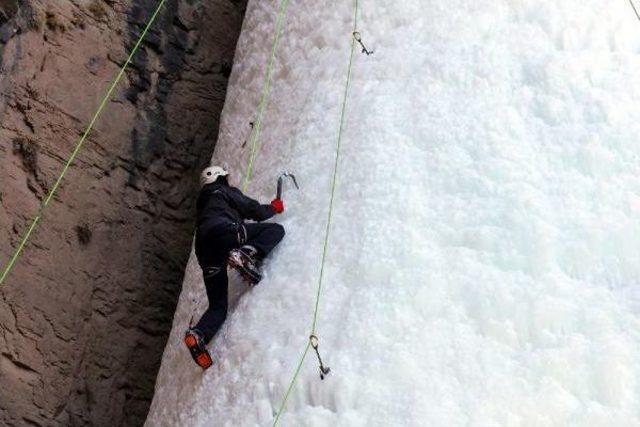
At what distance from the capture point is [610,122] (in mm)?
7418

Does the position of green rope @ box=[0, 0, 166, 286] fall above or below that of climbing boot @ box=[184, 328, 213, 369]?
above

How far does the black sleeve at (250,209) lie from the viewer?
7594mm

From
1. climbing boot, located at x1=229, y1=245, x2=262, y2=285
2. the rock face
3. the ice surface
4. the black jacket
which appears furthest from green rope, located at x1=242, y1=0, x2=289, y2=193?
the rock face

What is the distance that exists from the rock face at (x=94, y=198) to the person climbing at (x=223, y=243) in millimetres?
1642

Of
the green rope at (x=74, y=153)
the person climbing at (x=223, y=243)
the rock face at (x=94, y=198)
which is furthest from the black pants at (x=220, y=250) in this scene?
the green rope at (x=74, y=153)

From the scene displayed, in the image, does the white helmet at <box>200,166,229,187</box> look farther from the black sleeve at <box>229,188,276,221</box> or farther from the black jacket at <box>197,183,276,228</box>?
the black sleeve at <box>229,188,276,221</box>

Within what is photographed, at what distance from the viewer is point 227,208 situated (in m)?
7.56

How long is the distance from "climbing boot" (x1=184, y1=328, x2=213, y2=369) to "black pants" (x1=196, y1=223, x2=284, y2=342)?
0.21 ft

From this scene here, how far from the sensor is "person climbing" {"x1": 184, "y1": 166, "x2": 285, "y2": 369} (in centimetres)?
739

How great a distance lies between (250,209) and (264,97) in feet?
5.72

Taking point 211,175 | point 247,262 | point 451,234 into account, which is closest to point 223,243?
point 247,262

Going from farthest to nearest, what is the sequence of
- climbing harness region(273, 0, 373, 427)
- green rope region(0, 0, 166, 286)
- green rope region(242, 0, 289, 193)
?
green rope region(242, 0, 289, 193) < green rope region(0, 0, 166, 286) < climbing harness region(273, 0, 373, 427)

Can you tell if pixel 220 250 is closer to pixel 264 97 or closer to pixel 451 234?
pixel 451 234

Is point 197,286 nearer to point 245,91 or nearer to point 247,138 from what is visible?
point 247,138
